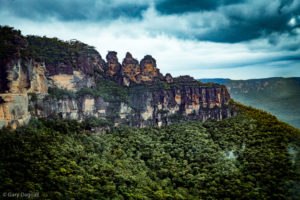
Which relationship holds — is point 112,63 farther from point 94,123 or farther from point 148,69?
point 94,123

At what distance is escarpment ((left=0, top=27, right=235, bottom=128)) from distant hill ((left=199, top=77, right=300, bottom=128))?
4102 centimetres

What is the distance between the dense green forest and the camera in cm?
1872

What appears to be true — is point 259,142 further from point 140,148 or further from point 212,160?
point 140,148

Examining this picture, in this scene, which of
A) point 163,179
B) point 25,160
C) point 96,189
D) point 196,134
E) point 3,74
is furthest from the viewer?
point 196,134

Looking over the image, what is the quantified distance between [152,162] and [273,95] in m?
90.2

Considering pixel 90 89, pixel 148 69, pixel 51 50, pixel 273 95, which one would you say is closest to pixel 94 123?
pixel 90 89

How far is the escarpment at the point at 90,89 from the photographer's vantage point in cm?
2342

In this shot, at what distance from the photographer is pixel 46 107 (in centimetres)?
3127

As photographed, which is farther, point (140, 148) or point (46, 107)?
point (140, 148)

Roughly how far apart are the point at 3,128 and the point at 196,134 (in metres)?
32.4

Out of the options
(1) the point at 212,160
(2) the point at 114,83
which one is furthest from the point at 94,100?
(1) the point at 212,160

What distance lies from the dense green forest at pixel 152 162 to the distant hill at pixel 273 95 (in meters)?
43.1

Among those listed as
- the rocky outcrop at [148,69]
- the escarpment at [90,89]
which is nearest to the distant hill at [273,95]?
the escarpment at [90,89]

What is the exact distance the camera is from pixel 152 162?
31062 mm
